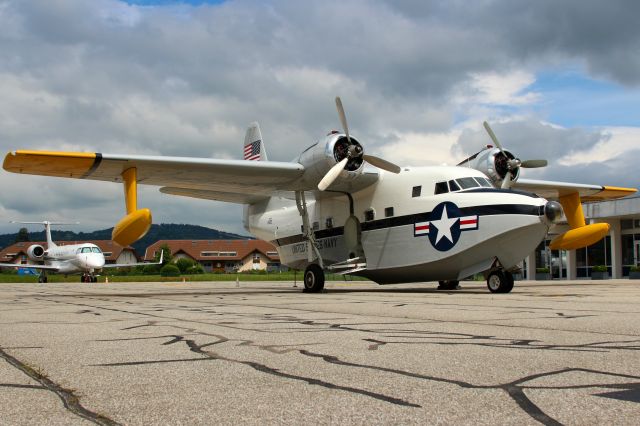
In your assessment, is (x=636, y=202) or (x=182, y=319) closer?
(x=182, y=319)

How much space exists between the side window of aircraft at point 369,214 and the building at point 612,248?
28197 mm

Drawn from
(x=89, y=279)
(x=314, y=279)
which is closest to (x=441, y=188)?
(x=314, y=279)

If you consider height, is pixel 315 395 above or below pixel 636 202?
below

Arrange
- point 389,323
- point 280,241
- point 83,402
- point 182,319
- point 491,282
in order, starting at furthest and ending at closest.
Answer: point 280,241
point 491,282
point 182,319
point 389,323
point 83,402

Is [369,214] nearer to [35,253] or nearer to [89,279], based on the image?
[89,279]

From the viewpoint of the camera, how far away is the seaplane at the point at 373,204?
1598 centimetres

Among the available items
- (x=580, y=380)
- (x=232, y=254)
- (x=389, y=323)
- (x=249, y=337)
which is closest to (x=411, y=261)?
(x=389, y=323)

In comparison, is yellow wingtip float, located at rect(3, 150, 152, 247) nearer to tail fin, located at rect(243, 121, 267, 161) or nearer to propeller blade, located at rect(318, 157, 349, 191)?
propeller blade, located at rect(318, 157, 349, 191)

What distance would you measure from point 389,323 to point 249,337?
229 cm

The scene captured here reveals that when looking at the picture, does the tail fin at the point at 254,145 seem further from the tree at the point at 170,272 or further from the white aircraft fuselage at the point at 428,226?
the tree at the point at 170,272

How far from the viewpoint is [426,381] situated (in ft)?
13.0

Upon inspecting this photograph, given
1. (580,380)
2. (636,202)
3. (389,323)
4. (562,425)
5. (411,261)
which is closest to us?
(562,425)

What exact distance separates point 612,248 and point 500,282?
30819 millimetres

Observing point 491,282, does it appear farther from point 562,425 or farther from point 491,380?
point 562,425
